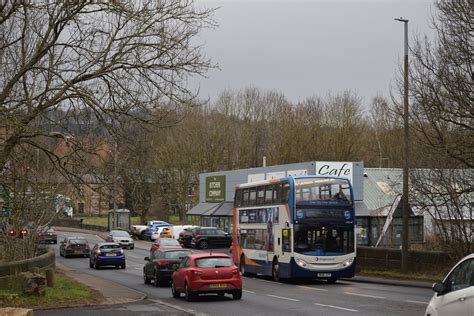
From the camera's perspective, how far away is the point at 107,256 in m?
44.7

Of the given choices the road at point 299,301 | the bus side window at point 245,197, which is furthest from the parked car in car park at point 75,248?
the road at point 299,301

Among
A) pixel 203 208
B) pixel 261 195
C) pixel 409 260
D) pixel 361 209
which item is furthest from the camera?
pixel 203 208

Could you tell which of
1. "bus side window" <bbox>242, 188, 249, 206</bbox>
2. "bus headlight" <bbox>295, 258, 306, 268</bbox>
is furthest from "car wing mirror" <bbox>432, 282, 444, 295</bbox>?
"bus side window" <bbox>242, 188, 249, 206</bbox>

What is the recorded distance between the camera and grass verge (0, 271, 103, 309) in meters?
21.6

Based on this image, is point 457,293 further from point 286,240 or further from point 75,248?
point 75,248

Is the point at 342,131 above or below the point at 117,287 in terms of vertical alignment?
above

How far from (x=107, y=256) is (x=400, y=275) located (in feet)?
60.6

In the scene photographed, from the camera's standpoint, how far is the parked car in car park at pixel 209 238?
199 ft

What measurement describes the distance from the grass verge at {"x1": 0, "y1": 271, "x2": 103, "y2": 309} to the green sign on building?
41040mm

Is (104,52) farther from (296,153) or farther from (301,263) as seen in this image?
(296,153)

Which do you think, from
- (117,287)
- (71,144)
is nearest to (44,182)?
(117,287)

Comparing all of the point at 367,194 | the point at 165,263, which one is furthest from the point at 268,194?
the point at 367,194

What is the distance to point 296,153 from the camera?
244 feet

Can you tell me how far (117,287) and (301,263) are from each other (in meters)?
7.11
